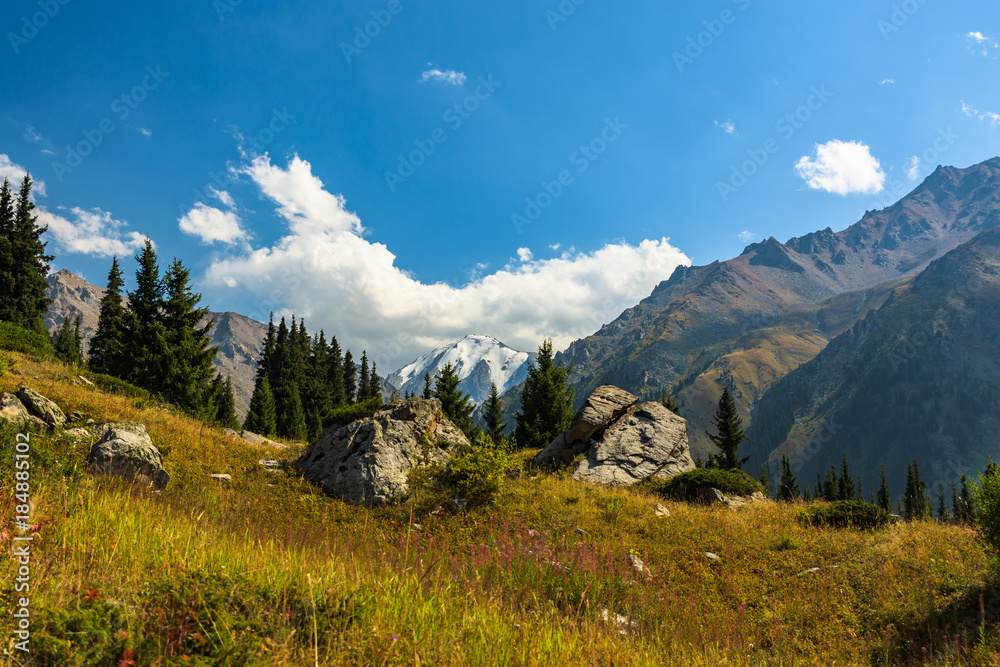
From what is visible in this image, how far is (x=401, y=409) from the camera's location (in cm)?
1847

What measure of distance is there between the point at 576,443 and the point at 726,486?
7499 mm

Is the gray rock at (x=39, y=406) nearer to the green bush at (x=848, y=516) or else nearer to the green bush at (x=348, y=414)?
the green bush at (x=348, y=414)

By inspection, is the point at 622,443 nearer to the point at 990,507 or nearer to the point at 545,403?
the point at 990,507

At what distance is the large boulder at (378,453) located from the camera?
14.0 m

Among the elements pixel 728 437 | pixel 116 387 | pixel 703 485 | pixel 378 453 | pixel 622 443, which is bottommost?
pixel 703 485

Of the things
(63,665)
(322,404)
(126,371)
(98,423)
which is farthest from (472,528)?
(322,404)

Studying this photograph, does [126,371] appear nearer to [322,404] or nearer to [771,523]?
[322,404]

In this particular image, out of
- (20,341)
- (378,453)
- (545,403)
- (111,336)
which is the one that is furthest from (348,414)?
(111,336)

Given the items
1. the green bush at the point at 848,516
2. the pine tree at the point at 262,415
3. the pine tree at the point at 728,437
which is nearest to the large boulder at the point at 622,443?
the green bush at the point at 848,516

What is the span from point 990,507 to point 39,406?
68.7ft

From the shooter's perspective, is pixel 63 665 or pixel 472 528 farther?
pixel 472 528

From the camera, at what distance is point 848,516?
13688 mm

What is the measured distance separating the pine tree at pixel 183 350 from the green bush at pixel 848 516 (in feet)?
122

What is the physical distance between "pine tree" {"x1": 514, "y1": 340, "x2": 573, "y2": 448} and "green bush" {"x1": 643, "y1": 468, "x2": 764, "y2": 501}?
17.5 meters
